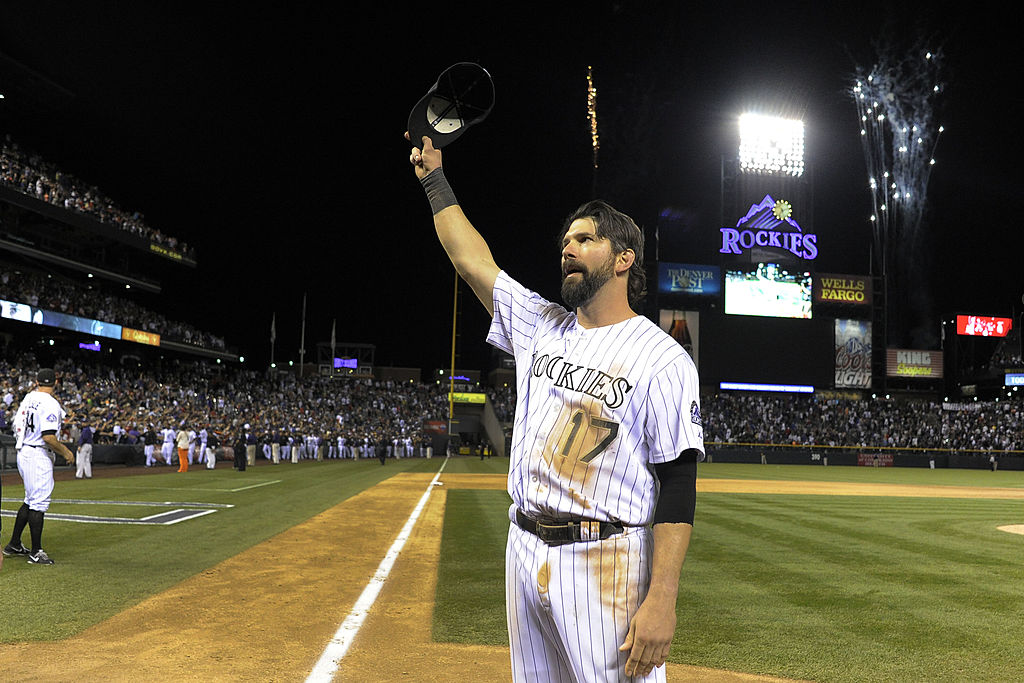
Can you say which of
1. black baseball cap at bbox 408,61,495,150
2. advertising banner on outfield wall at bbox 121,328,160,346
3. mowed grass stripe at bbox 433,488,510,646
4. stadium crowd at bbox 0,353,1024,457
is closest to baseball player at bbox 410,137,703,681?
black baseball cap at bbox 408,61,495,150

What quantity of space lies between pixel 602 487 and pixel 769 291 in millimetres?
59207

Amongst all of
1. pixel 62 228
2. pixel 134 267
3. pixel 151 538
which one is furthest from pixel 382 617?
pixel 134 267

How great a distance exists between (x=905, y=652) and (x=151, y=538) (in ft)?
28.5

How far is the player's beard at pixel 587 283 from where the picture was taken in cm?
234

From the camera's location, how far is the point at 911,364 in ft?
200

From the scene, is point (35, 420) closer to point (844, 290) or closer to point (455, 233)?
point (455, 233)

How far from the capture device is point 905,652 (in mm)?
5418

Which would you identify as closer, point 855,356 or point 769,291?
point 769,291

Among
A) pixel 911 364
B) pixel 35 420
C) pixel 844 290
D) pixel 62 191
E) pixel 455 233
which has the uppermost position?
pixel 62 191

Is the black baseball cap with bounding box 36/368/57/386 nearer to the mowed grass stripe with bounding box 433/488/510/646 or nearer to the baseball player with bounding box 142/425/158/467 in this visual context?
the mowed grass stripe with bounding box 433/488/510/646

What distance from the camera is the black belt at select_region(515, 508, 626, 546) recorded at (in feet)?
6.99

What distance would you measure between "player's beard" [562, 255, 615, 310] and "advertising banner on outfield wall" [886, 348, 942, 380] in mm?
65660

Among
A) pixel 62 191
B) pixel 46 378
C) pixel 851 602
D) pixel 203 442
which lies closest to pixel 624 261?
pixel 851 602

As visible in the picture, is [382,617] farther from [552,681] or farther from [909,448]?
[909,448]
